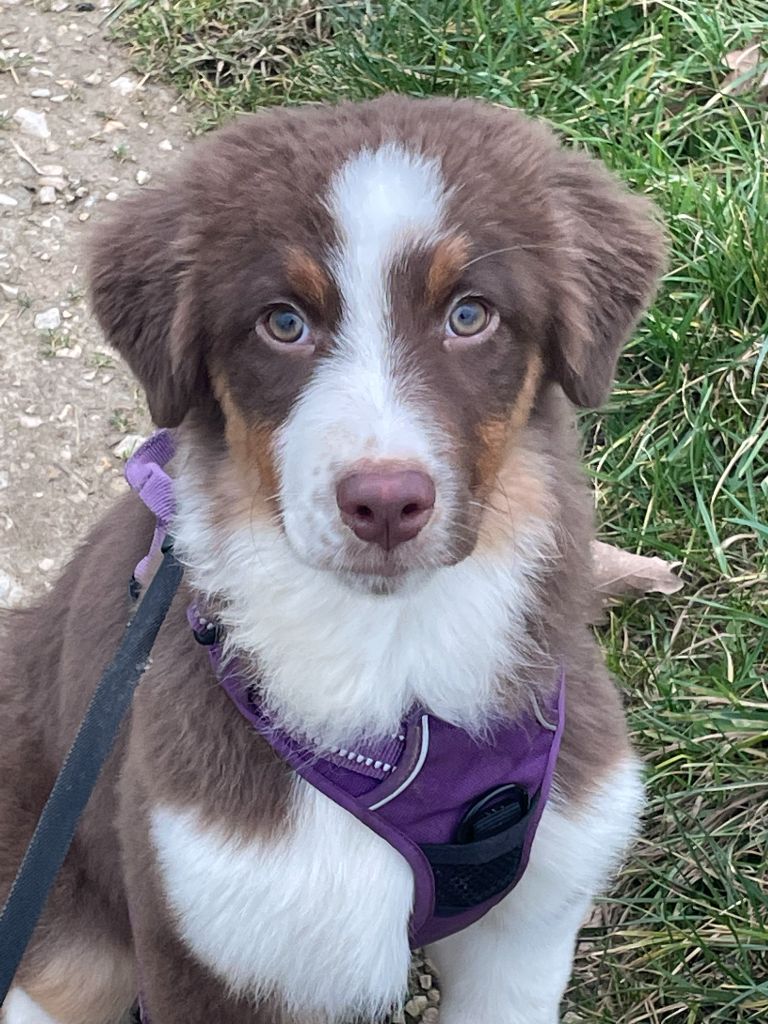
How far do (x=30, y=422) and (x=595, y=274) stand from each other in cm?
313

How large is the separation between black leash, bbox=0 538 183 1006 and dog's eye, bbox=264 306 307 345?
0.56 m

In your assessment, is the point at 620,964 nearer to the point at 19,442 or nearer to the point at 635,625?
the point at 635,625

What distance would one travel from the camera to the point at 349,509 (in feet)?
6.81

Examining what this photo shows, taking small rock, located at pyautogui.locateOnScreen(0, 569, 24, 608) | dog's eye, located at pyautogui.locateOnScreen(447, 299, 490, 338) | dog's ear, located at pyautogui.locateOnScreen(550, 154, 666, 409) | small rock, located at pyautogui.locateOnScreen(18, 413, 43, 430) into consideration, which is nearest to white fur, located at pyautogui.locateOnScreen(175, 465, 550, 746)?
dog's ear, located at pyautogui.locateOnScreen(550, 154, 666, 409)

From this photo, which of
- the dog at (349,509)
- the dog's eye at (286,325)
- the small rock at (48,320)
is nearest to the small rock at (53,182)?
the small rock at (48,320)

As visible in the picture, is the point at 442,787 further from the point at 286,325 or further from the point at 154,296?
the point at 154,296

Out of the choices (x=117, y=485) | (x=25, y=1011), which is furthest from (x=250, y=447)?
(x=117, y=485)

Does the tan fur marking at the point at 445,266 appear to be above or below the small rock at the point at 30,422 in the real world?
above

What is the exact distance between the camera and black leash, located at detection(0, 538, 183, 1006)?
2.29 m

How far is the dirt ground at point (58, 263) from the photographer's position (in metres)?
4.80

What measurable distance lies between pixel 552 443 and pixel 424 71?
119 inches

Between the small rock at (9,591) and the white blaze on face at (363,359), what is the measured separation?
2.53 meters

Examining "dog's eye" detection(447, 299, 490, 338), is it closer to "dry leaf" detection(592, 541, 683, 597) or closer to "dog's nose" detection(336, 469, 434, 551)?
"dog's nose" detection(336, 469, 434, 551)

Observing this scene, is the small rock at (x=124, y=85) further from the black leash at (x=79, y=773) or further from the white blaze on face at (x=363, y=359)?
the white blaze on face at (x=363, y=359)
